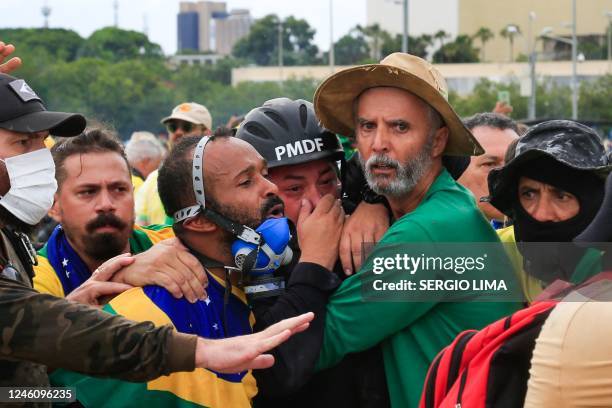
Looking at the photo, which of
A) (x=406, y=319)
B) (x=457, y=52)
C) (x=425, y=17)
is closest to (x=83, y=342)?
(x=406, y=319)

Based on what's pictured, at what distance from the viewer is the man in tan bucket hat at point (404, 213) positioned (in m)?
4.06

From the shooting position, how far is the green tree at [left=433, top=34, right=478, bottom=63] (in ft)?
354

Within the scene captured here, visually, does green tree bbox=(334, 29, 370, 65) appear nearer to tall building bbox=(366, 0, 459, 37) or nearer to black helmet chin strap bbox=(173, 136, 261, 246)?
tall building bbox=(366, 0, 459, 37)

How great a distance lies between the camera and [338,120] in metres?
4.79

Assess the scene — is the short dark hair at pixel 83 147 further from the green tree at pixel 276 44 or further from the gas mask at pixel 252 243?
the green tree at pixel 276 44

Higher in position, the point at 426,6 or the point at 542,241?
the point at 426,6

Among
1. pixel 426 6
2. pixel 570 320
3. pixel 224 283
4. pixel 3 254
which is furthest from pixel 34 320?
pixel 426 6

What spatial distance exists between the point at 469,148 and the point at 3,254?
6.48 feet

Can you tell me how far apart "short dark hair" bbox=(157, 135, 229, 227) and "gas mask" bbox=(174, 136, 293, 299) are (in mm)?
28

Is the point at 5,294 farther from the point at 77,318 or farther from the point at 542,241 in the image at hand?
the point at 542,241

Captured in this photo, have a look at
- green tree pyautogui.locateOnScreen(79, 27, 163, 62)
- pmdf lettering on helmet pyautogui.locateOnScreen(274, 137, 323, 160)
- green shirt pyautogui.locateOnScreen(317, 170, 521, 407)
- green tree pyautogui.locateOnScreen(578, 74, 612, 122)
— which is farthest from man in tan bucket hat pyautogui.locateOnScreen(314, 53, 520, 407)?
green tree pyautogui.locateOnScreen(79, 27, 163, 62)

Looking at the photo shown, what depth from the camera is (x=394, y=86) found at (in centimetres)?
451

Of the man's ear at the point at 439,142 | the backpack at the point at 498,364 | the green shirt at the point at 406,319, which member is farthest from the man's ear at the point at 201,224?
the backpack at the point at 498,364

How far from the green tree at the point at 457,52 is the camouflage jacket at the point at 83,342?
106 meters
